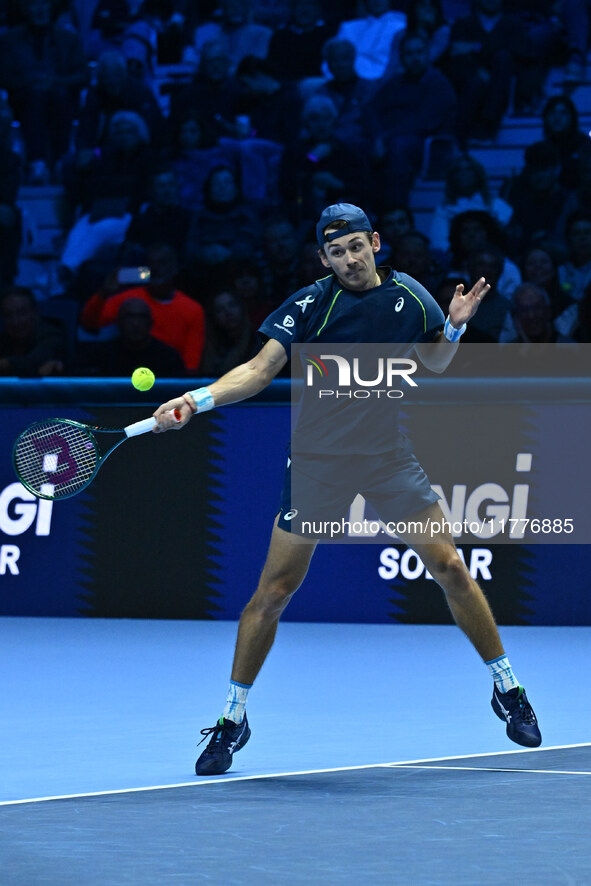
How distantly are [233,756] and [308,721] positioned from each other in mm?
732

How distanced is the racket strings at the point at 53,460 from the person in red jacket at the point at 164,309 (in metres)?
3.97

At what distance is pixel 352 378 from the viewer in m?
5.04

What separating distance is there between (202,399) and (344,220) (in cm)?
80

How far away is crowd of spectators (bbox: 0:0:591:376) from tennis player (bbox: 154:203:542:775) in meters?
4.35

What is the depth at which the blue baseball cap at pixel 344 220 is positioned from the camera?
4.91 metres

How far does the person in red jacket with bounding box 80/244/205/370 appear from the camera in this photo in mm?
9727

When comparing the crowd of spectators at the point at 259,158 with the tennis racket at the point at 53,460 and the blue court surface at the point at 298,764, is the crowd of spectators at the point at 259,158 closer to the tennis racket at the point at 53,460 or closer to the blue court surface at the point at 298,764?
the blue court surface at the point at 298,764

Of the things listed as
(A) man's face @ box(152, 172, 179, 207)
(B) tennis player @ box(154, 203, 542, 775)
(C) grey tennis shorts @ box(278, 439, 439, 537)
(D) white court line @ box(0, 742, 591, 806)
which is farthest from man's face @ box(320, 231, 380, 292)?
(A) man's face @ box(152, 172, 179, 207)

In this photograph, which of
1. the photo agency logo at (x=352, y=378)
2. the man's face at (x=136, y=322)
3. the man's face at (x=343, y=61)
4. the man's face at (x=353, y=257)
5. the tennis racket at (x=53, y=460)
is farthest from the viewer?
the man's face at (x=343, y=61)

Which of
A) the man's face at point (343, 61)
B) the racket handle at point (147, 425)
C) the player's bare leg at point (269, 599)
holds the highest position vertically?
the man's face at point (343, 61)

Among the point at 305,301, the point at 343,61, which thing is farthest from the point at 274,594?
the point at 343,61

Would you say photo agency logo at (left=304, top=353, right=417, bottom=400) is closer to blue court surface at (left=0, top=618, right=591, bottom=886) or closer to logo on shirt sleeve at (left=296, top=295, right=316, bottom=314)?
logo on shirt sleeve at (left=296, top=295, right=316, bottom=314)

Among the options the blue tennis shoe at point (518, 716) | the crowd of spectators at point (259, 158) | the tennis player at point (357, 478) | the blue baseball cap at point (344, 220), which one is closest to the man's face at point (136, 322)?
the crowd of spectators at point (259, 158)

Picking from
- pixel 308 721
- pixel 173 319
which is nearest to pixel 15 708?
pixel 308 721
